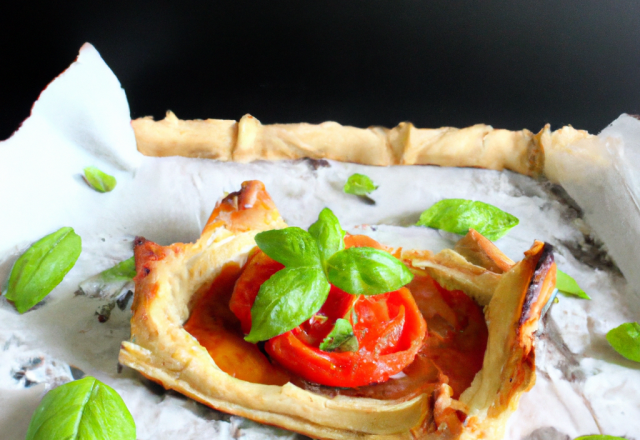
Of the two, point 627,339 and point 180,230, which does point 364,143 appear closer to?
point 180,230

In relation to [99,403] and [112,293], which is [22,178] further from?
[99,403]

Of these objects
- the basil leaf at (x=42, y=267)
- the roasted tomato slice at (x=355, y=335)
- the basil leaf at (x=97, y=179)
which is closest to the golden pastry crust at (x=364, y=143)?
Result: the basil leaf at (x=97, y=179)

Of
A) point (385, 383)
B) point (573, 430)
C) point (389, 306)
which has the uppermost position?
point (389, 306)

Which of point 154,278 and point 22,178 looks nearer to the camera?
point 154,278

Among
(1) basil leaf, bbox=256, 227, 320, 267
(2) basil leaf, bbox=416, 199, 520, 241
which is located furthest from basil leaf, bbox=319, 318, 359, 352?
(2) basil leaf, bbox=416, 199, 520, 241

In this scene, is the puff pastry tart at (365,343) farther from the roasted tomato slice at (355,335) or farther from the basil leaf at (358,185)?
the basil leaf at (358,185)

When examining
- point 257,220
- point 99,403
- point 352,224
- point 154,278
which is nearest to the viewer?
point 99,403

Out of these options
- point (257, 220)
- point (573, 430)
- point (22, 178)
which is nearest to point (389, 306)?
point (257, 220)
